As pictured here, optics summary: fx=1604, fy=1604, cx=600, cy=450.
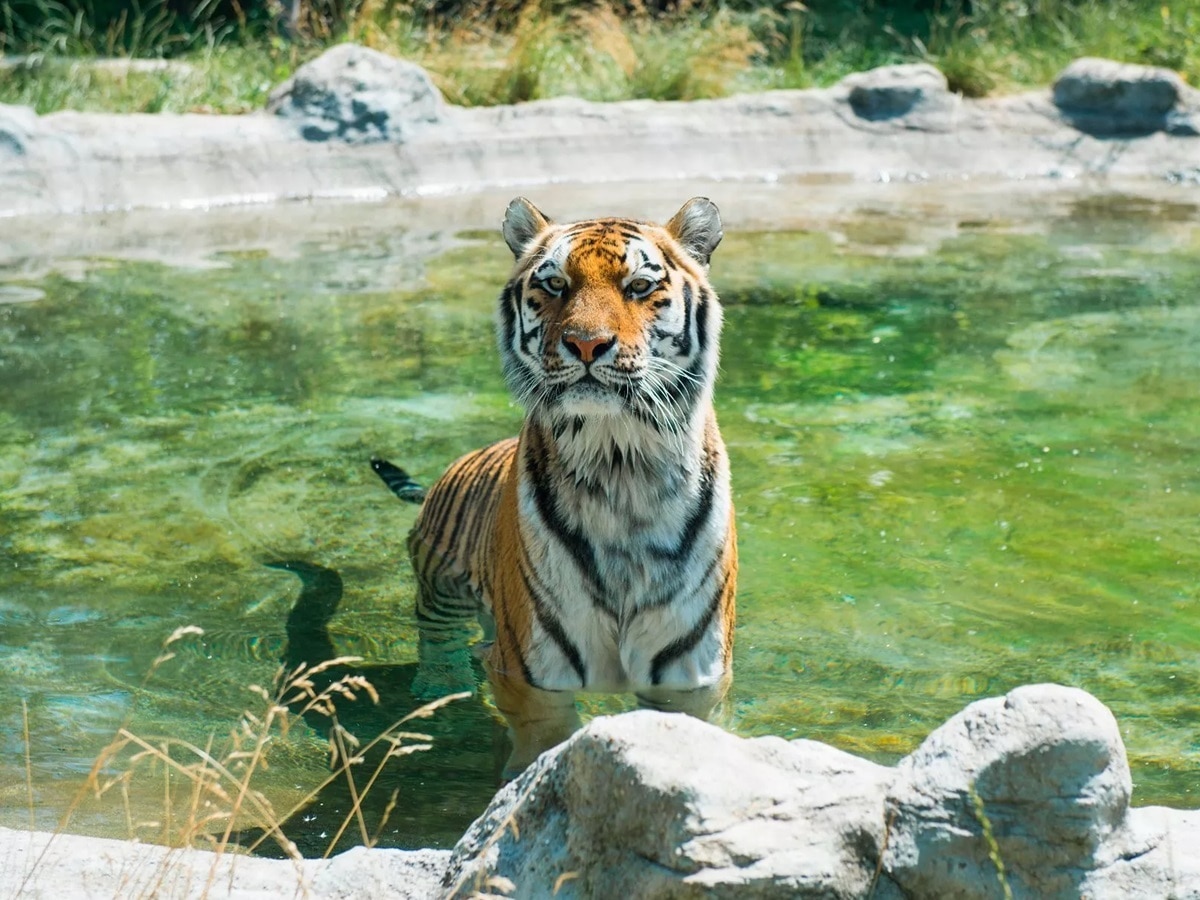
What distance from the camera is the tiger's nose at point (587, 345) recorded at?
343 cm

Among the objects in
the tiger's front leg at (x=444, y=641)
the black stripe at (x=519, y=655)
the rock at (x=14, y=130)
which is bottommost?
the rock at (x=14, y=130)

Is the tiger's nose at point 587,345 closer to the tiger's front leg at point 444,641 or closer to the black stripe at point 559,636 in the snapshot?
the black stripe at point 559,636

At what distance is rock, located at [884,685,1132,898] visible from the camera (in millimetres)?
2367

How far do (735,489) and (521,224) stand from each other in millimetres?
2047

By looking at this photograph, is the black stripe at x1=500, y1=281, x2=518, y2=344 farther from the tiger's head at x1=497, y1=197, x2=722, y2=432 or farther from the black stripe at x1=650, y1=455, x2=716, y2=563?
the black stripe at x1=650, y1=455, x2=716, y2=563

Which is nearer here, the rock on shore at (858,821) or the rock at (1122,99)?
the rock on shore at (858,821)

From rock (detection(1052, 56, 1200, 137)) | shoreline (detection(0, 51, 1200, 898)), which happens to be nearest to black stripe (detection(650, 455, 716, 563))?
shoreline (detection(0, 51, 1200, 898))

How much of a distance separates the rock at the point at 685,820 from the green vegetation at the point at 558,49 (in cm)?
1047

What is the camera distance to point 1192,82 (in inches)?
544

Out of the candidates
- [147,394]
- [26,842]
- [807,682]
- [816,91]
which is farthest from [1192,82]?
[26,842]

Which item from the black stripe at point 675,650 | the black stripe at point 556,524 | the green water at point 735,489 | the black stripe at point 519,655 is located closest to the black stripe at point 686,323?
the black stripe at point 556,524

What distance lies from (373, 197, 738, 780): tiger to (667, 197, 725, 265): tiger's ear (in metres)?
0.15

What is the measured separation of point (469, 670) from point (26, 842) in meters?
1.72

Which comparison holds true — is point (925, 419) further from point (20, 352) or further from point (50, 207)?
point (50, 207)
